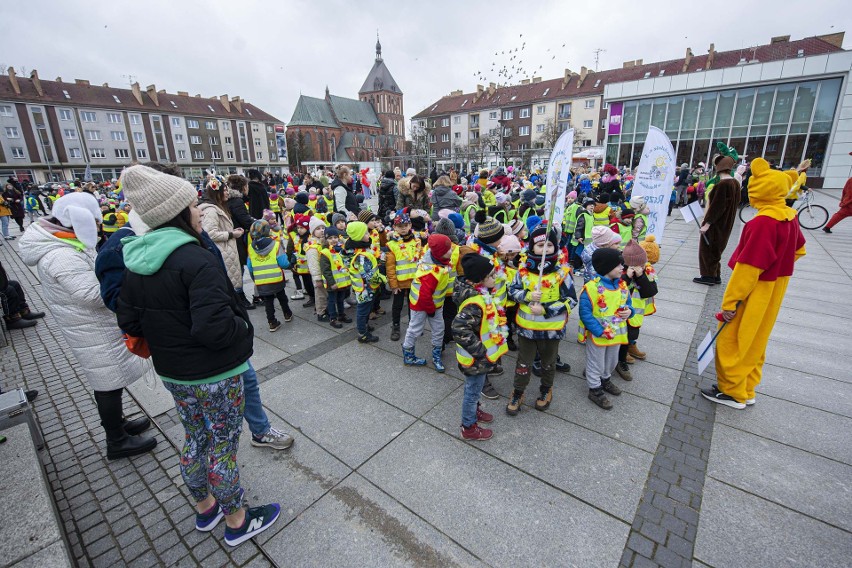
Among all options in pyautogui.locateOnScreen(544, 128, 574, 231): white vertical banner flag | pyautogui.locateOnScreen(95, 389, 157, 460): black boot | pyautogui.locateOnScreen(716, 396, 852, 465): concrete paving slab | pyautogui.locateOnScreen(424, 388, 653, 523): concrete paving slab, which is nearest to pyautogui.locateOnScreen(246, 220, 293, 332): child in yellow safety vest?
pyautogui.locateOnScreen(95, 389, 157, 460): black boot

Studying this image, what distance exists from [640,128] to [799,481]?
33342 millimetres

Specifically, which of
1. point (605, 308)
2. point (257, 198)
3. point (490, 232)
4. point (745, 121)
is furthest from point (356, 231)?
point (745, 121)

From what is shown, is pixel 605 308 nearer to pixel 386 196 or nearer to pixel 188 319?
pixel 188 319

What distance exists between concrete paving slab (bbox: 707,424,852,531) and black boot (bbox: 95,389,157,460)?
4.51 metres

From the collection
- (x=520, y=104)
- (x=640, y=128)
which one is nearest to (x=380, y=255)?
(x=640, y=128)

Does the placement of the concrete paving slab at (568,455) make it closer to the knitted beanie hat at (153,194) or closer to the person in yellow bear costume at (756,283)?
the person in yellow bear costume at (756,283)

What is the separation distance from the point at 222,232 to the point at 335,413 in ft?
9.94

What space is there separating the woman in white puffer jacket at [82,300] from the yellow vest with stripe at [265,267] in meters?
2.33

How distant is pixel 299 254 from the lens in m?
6.40

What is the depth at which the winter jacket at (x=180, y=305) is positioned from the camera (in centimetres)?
191

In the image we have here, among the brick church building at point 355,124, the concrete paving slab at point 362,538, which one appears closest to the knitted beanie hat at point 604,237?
the concrete paving slab at point 362,538

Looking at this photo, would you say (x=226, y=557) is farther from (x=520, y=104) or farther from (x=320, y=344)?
(x=520, y=104)

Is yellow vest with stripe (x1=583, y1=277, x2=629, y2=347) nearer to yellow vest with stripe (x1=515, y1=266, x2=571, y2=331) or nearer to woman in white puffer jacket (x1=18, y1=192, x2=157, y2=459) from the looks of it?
yellow vest with stripe (x1=515, y1=266, x2=571, y2=331)

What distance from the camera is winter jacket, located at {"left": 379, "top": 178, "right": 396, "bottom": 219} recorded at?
8609mm
